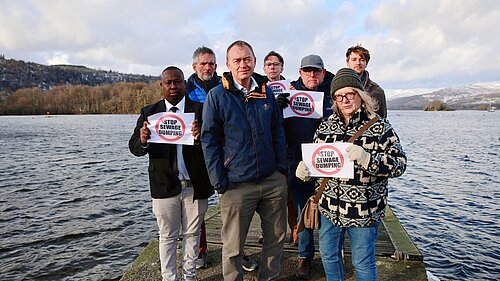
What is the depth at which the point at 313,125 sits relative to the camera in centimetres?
502

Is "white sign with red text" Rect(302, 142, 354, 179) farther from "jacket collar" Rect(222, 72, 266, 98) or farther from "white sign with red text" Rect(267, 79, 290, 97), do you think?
"white sign with red text" Rect(267, 79, 290, 97)

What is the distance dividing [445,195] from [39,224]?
17.2 meters

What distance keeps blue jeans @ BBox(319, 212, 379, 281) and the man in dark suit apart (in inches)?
65.6

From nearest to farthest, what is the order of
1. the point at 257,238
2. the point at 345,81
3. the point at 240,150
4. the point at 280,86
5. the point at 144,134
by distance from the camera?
the point at 345,81, the point at 240,150, the point at 144,134, the point at 280,86, the point at 257,238

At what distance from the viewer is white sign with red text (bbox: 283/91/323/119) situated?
16.0 ft

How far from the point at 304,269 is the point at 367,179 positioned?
214 centimetres

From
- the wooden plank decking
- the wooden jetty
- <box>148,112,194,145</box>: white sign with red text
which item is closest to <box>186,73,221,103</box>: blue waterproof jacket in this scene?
<box>148,112,194,145</box>: white sign with red text

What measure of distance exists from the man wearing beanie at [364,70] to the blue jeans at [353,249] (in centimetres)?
227

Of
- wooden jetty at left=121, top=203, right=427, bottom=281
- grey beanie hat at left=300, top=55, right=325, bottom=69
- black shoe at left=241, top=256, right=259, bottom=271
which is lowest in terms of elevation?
wooden jetty at left=121, top=203, right=427, bottom=281

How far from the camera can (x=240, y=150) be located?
4023 millimetres

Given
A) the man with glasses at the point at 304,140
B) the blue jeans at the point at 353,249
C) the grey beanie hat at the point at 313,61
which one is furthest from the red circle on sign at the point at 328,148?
the grey beanie hat at the point at 313,61

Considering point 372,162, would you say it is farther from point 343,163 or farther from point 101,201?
point 101,201

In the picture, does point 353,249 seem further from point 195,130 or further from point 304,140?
point 195,130

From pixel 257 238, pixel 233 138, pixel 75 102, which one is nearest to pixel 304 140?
pixel 233 138
